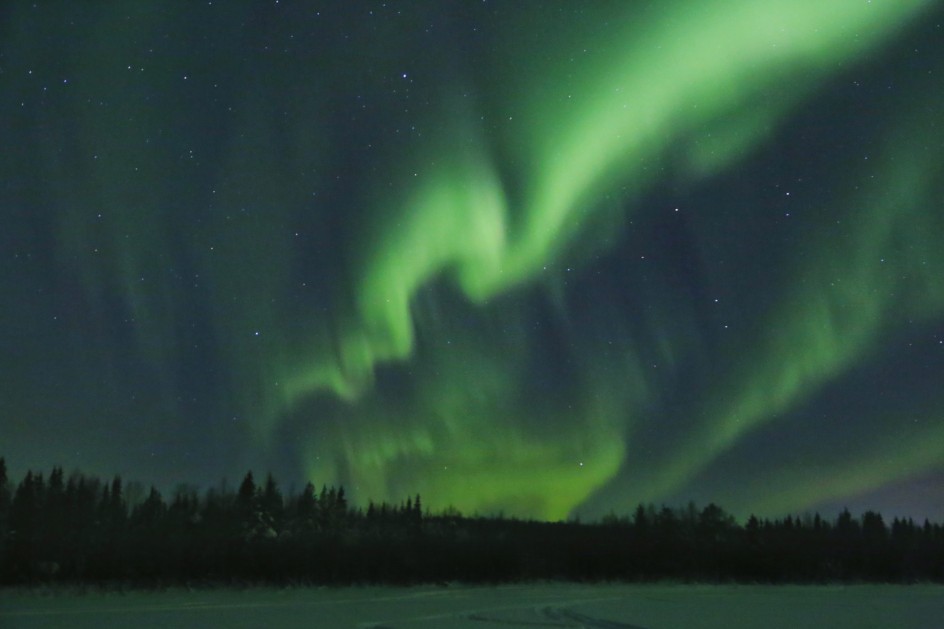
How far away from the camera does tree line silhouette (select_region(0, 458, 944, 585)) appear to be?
75.1 metres

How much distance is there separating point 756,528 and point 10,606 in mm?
130612

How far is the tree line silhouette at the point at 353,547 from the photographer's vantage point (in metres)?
75.1

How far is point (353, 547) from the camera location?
87.2 meters

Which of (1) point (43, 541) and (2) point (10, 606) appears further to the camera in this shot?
(1) point (43, 541)

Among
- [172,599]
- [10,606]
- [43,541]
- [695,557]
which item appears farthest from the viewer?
[695,557]

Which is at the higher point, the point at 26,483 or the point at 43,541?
the point at 26,483

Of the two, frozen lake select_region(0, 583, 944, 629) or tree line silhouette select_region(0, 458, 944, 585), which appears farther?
tree line silhouette select_region(0, 458, 944, 585)

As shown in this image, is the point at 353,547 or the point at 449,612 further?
the point at 353,547

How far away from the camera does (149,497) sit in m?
157

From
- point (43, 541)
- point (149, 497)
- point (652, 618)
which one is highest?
point (149, 497)

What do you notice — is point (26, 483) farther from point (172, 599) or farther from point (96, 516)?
point (172, 599)

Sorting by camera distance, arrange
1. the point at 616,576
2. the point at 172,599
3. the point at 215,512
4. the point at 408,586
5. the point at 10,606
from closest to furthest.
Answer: the point at 10,606
the point at 172,599
the point at 408,586
the point at 616,576
the point at 215,512

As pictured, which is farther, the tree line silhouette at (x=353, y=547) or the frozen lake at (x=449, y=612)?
the tree line silhouette at (x=353, y=547)

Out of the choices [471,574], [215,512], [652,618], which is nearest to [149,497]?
[215,512]
